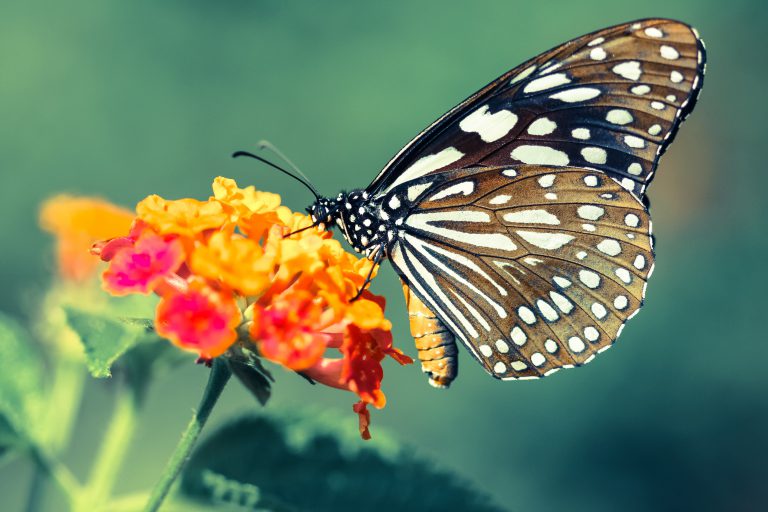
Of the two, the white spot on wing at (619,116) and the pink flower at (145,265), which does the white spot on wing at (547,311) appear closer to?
the white spot on wing at (619,116)

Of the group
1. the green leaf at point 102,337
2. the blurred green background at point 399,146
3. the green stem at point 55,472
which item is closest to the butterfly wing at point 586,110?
the green leaf at point 102,337

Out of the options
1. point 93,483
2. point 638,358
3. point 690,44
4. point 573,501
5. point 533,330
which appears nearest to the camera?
point 93,483

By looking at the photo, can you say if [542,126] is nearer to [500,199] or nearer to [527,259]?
[500,199]

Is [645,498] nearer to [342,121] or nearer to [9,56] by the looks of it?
[342,121]

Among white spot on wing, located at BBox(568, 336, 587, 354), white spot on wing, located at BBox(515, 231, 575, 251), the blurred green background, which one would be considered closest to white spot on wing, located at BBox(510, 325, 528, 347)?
white spot on wing, located at BBox(568, 336, 587, 354)

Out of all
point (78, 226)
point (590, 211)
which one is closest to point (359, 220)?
point (590, 211)

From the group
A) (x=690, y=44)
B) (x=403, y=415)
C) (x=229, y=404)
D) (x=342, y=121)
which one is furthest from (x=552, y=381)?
(x=690, y=44)

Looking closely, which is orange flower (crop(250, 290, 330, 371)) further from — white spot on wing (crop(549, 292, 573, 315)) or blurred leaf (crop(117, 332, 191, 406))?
Answer: white spot on wing (crop(549, 292, 573, 315))
